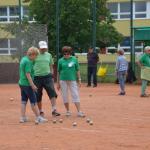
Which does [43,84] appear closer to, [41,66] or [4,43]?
[41,66]

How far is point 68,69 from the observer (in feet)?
47.8

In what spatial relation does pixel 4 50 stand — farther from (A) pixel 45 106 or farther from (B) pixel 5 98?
(A) pixel 45 106

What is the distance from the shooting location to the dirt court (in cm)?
998

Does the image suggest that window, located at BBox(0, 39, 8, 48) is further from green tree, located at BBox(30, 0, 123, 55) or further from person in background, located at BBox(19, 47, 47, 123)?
person in background, located at BBox(19, 47, 47, 123)

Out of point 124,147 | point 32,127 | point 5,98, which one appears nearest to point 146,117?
point 32,127

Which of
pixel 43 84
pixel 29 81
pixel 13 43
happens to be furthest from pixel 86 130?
pixel 13 43

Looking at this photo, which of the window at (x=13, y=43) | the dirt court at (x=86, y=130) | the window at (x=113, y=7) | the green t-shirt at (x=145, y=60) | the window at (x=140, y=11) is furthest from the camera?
the window at (x=140, y=11)

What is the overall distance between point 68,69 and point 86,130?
299cm

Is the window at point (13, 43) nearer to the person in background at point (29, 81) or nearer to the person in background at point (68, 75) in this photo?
the person in background at point (68, 75)

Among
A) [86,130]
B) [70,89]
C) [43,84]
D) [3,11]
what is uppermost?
[3,11]

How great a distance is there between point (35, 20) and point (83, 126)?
23768 millimetres

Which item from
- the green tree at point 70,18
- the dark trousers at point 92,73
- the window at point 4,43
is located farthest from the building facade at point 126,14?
the dark trousers at point 92,73

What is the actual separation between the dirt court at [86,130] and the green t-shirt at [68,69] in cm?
→ 95

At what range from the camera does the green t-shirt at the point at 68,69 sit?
14547 mm
